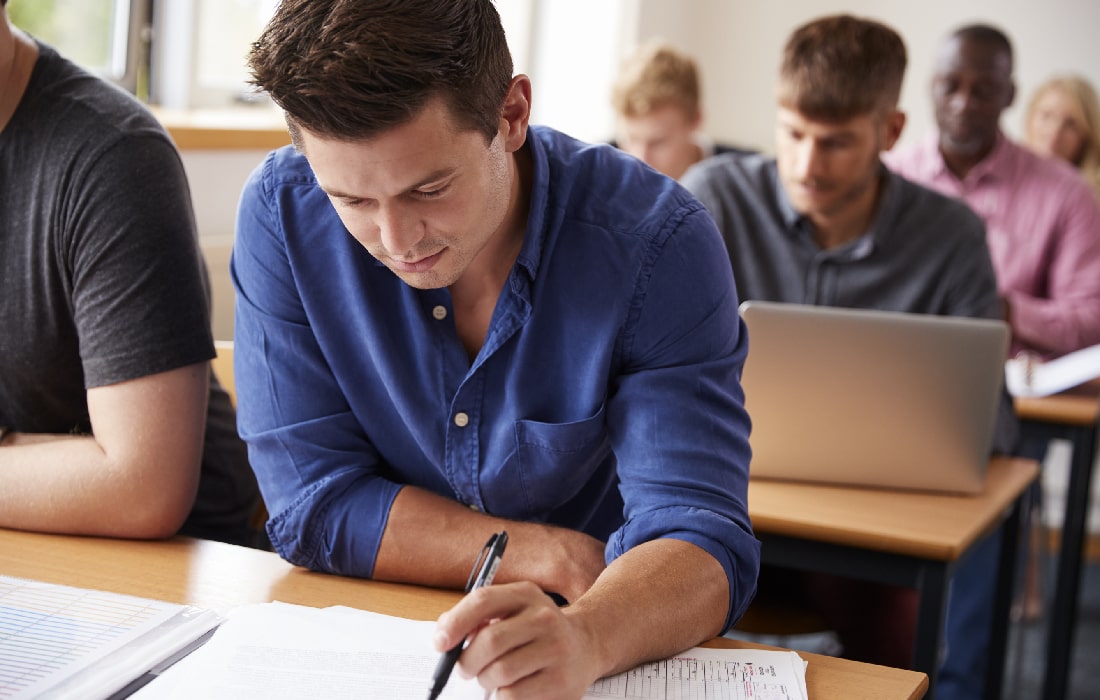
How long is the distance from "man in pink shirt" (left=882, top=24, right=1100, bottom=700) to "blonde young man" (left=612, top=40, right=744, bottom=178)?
2.11 feet

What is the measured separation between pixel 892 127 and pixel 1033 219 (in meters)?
1.28

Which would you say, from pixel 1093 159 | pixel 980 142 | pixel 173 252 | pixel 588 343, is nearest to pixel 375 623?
pixel 588 343

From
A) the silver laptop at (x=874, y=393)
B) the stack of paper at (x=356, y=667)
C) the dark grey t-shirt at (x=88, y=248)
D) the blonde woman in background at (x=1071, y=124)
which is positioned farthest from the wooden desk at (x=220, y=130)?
the blonde woman in background at (x=1071, y=124)

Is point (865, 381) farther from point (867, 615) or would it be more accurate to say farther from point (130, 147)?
point (130, 147)

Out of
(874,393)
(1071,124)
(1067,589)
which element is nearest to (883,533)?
(874,393)

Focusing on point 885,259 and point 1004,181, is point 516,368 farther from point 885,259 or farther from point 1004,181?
point 1004,181

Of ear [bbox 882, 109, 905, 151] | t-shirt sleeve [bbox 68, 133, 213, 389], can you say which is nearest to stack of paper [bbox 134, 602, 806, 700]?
t-shirt sleeve [bbox 68, 133, 213, 389]

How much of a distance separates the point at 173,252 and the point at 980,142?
9.23 feet

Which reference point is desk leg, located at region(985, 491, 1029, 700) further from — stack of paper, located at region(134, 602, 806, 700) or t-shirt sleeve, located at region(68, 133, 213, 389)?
t-shirt sleeve, located at region(68, 133, 213, 389)

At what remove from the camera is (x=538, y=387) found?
4.36ft

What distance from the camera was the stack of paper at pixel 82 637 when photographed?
1004 millimetres

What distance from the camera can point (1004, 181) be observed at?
3.66 metres

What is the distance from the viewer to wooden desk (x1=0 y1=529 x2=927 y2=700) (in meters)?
1.15

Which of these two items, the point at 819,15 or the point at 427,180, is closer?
the point at 427,180
